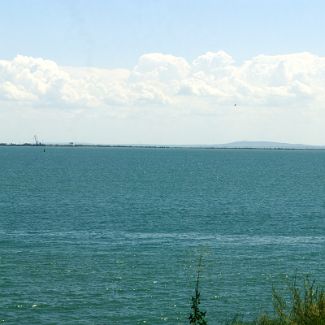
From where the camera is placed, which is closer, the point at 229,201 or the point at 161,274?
the point at 161,274

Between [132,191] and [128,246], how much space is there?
62.9 m

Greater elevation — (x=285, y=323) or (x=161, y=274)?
(x=285, y=323)

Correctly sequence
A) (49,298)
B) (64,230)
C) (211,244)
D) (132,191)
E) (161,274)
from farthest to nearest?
(132,191), (64,230), (211,244), (161,274), (49,298)

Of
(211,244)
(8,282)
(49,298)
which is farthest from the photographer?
(211,244)

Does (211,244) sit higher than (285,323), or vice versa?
(285,323)

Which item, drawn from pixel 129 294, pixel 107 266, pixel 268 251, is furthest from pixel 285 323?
pixel 268 251

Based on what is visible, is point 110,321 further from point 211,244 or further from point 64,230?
point 64,230

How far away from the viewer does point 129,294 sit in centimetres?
4012

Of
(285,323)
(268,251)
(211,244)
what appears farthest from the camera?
(211,244)

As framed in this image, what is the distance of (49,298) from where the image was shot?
1535 inches

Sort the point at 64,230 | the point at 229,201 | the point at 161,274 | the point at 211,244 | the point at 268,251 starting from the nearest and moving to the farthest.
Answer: the point at 161,274 < the point at 268,251 < the point at 211,244 < the point at 64,230 < the point at 229,201

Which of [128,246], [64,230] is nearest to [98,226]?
[64,230]

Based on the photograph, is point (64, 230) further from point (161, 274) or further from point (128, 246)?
point (161, 274)

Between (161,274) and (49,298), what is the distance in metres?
9.48
